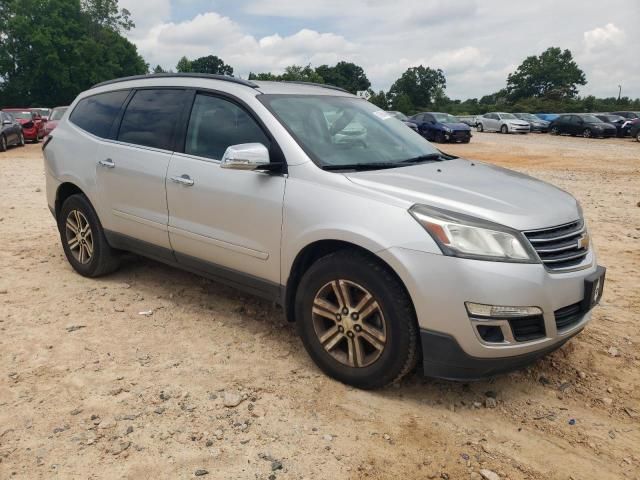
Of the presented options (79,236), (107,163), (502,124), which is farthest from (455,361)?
(502,124)

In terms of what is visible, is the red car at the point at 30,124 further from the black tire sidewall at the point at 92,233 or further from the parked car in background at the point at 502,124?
the parked car in background at the point at 502,124

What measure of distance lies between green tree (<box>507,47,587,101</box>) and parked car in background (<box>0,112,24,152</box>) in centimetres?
7963

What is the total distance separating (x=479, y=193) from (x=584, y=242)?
0.72m

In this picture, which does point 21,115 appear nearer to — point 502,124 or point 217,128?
point 217,128

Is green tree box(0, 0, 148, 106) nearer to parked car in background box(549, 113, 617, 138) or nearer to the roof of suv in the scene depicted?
parked car in background box(549, 113, 617, 138)

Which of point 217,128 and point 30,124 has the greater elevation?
point 217,128

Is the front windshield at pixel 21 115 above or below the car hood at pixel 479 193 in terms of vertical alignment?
below

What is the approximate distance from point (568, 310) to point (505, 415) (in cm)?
67

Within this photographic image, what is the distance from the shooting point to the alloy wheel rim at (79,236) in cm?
513

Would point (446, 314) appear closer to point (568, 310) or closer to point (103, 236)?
point (568, 310)

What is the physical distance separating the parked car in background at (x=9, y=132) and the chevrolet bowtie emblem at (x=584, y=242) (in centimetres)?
2014

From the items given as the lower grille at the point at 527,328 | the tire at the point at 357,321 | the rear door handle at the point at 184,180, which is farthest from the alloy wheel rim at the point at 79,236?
the lower grille at the point at 527,328

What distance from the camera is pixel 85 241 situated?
5.16 meters

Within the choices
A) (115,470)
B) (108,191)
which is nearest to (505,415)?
(115,470)
